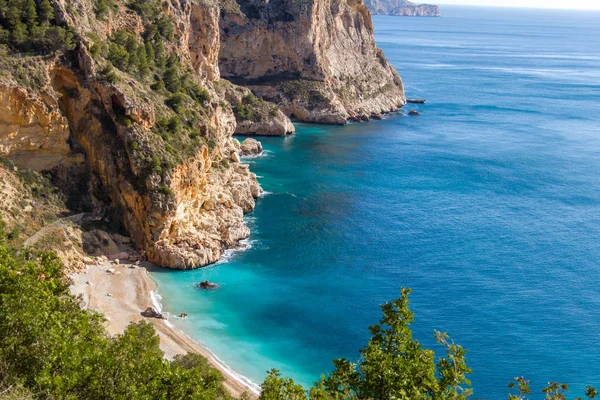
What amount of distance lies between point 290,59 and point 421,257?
7609 centimetres

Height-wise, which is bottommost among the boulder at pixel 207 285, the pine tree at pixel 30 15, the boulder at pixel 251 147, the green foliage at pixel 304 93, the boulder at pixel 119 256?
the boulder at pixel 207 285

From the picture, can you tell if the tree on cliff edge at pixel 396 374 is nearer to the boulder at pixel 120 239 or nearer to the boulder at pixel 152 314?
the boulder at pixel 152 314

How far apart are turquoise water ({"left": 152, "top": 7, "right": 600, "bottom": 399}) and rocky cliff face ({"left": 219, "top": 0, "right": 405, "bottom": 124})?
1034 cm

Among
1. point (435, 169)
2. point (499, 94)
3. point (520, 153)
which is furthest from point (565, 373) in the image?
point (499, 94)

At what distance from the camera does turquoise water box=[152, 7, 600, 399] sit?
50.2 meters

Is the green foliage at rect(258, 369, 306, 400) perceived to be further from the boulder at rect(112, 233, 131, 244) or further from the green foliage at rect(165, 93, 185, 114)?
the green foliage at rect(165, 93, 185, 114)

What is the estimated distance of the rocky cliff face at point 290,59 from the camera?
128625 mm

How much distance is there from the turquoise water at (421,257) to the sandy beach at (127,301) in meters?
1.38

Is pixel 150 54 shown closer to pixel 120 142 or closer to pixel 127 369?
pixel 120 142

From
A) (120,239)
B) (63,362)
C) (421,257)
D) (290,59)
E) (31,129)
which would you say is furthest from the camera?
(290,59)

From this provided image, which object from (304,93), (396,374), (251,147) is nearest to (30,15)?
(251,147)

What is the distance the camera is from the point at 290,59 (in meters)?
133

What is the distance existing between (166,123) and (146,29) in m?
17.3

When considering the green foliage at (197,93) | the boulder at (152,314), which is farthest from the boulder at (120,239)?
the green foliage at (197,93)
